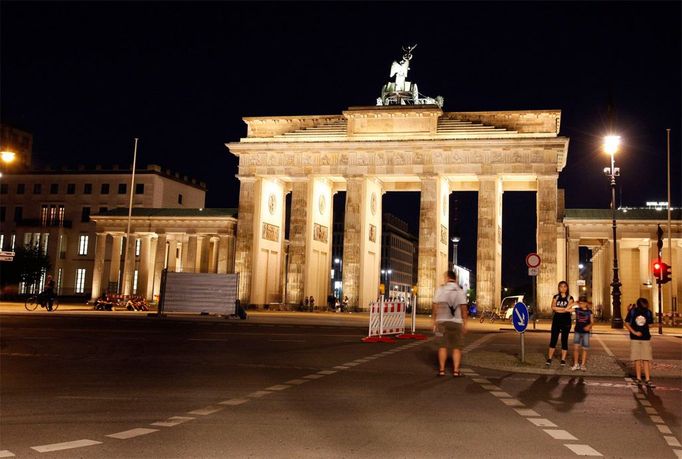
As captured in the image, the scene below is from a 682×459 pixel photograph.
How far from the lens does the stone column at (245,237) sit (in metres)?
57.1

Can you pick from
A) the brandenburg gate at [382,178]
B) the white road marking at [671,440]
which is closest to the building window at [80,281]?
the brandenburg gate at [382,178]

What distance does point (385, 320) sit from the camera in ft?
82.6

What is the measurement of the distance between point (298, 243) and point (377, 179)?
8.65 m

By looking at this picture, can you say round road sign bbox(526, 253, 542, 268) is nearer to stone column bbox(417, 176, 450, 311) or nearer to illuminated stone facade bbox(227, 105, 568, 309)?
illuminated stone facade bbox(227, 105, 568, 309)

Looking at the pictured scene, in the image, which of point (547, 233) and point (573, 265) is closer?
point (547, 233)

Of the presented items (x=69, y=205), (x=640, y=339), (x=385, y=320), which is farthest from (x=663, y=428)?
(x=69, y=205)

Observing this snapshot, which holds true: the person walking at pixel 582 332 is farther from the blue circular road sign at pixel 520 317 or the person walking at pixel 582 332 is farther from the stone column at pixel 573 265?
the stone column at pixel 573 265

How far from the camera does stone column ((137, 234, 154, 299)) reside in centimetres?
6856

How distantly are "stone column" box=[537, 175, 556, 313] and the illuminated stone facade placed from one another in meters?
0.08

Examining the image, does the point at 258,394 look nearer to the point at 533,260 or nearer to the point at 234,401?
the point at 234,401

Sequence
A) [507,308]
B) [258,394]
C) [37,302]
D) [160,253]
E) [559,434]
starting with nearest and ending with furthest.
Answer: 1. [559,434]
2. [258,394]
3. [37,302]
4. [507,308]
5. [160,253]

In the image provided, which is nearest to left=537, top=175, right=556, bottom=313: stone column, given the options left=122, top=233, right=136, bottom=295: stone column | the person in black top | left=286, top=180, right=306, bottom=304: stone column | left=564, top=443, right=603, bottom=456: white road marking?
left=286, top=180, right=306, bottom=304: stone column

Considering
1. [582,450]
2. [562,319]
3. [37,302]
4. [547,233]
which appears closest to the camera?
[582,450]

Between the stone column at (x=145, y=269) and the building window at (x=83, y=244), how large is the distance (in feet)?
60.7
